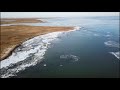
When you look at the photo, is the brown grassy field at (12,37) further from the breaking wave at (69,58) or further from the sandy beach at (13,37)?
the breaking wave at (69,58)

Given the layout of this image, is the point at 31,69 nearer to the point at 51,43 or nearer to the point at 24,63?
→ the point at 24,63

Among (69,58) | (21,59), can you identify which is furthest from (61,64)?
(21,59)

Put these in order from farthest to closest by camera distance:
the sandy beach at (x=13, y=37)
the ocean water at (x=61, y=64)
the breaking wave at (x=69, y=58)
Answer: the sandy beach at (x=13, y=37) → the breaking wave at (x=69, y=58) → the ocean water at (x=61, y=64)

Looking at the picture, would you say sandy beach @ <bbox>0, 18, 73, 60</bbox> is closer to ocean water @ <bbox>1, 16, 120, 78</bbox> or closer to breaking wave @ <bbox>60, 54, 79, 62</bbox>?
ocean water @ <bbox>1, 16, 120, 78</bbox>

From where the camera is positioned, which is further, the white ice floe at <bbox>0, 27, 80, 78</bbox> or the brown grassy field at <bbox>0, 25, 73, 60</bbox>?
the brown grassy field at <bbox>0, 25, 73, 60</bbox>

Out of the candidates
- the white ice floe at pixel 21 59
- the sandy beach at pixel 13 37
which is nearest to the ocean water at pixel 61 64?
the white ice floe at pixel 21 59

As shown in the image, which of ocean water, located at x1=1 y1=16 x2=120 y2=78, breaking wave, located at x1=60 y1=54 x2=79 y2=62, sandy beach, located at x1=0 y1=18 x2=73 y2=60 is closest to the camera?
ocean water, located at x1=1 y1=16 x2=120 y2=78

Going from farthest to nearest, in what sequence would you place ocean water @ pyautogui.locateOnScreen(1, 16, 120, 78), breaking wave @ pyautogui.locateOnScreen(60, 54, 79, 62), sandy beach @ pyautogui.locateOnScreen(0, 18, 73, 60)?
sandy beach @ pyautogui.locateOnScreen(0, 18, 73, 60) → breaking wave @ pyautogui.locateOnScreen(60, 54, 79, 62) → ocean water @ pyautogui.locateOnScreen(1, 16, 120, 78)

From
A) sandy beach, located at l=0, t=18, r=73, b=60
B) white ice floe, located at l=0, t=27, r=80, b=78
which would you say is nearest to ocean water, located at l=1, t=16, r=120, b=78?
white ice floe, located at l=0, t=27, r=80, b=78

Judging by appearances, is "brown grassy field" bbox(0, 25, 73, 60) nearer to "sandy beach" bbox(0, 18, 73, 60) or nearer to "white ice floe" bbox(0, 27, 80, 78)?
"sandy beach" bbox(0, 18, 73, 60)

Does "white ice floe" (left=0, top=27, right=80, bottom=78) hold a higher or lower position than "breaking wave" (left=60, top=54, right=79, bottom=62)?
higher
